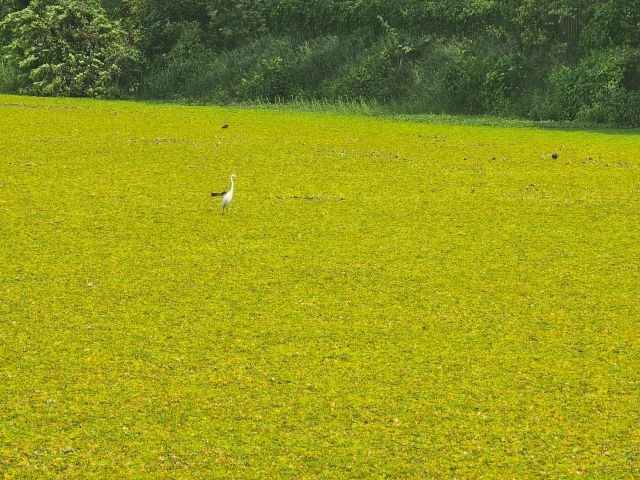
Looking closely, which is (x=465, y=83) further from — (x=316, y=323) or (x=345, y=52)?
(x=316, y=323)

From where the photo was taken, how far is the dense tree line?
17016 millimetres

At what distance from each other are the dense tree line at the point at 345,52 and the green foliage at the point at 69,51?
0.11 ft

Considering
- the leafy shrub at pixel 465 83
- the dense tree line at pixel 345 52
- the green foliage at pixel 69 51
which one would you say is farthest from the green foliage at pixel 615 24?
the green foliage at pixel 69 51

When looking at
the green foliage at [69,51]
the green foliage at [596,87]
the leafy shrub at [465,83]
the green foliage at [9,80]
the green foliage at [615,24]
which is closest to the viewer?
the green foliage at [596,87]

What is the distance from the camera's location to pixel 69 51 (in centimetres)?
2155

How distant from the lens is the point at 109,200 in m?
7.66

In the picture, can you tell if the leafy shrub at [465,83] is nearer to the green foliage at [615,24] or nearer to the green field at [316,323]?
the green foliage at [615,24]

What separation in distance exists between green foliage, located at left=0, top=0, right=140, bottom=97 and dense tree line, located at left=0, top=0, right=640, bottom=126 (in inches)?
1.3

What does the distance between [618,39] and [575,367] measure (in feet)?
47.3

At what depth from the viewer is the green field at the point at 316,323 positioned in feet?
10.7

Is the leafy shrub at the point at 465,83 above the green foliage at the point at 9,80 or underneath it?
above

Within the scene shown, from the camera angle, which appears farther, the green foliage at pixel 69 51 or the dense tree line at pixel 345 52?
the green foliage at pixel 69 51

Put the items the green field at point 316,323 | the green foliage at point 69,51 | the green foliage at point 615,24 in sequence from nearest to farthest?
the green field at point 316,323 < the green foliage at point 615,24 < the green foliage at point 69,51

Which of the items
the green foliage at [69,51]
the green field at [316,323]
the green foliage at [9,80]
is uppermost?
the green field at [316,323]
